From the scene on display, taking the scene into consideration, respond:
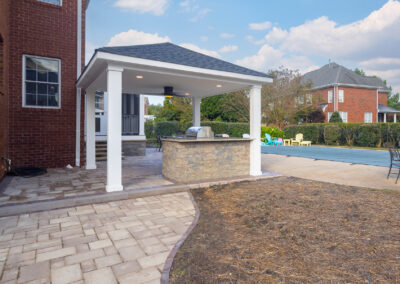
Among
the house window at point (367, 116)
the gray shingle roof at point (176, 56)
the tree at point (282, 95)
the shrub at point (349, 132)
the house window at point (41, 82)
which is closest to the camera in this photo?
the gray shingle roof at point (176, 56)

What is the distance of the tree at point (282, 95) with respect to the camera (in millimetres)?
20906

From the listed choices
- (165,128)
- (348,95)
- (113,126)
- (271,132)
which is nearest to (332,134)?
(271,132)

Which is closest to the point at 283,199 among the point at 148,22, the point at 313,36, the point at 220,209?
the point at 220,209

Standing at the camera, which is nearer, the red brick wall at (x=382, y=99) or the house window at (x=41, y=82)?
the house window at (x=41, y=82)

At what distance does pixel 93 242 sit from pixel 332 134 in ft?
56.3

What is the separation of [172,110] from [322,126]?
49.7 feet

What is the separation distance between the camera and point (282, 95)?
68.4 ft

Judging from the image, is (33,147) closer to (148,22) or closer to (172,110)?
(148,22)

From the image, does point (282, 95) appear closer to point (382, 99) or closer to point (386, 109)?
point (386, 109)

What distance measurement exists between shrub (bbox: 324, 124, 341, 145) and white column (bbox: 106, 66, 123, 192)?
15.8m

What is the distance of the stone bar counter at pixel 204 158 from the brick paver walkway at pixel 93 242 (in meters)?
1.44

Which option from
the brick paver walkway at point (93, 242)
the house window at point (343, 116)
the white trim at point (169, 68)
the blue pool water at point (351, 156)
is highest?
the house window at point (343, 116)

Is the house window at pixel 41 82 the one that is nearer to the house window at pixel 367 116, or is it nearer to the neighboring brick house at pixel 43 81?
the neighboring brick house at pixel 43 81

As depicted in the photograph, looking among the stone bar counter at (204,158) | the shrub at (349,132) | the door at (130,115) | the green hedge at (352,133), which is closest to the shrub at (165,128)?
the door at (130,115)
